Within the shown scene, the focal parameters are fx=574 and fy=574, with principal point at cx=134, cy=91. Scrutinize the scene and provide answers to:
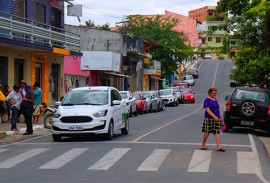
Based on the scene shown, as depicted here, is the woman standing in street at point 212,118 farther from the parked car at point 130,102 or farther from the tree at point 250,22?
the parked car at point 130,102

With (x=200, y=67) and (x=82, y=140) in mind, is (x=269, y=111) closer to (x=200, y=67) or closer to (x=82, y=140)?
(x=82, y=140)

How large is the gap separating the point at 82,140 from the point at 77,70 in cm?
3089

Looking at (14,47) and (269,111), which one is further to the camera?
(14,47)

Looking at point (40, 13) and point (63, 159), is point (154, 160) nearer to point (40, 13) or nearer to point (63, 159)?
point (63, 159)

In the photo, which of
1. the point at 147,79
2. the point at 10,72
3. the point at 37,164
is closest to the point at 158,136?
the point at 37,164

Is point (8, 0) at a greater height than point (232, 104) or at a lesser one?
greater

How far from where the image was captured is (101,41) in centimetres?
5703

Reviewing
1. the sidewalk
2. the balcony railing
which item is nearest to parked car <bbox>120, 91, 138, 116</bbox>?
the balcony railing

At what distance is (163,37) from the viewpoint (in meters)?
78.4

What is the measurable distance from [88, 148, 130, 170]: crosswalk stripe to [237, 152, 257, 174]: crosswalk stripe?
8.88 ft

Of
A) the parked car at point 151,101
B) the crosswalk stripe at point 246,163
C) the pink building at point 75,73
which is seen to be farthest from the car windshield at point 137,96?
the crosswalk stripe at point 246,163

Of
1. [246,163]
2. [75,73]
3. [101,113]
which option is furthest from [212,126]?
[75,73]

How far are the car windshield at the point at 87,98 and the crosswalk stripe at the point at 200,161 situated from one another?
4.64 meters

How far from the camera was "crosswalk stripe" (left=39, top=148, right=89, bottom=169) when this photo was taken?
12025 mm
